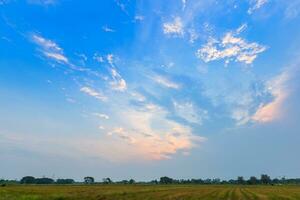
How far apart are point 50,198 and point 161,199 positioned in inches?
580

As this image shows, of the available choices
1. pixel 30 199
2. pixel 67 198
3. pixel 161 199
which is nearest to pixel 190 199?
pixel 161 199

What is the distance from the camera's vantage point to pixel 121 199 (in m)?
46.0

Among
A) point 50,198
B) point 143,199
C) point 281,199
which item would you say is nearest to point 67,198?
point 50,198

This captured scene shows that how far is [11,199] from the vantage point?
43.4 metres

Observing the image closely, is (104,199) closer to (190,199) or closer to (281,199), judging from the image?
(190,199)

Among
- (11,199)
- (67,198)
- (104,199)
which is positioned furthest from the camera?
(67,198)

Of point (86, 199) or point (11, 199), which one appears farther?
point (86, 199)

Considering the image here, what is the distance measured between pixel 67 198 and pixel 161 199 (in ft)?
41.6

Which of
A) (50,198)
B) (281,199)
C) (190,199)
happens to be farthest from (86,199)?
(281,199)

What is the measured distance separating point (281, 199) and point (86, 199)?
990 inches

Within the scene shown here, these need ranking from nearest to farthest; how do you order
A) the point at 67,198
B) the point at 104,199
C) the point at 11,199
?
the point at 11,199 → the point at 104,199 → the point at 67,198

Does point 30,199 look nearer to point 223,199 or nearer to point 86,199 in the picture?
point 86,199

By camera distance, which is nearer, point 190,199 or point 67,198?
point 190,199

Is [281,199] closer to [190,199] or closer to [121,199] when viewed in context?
[190,199]
